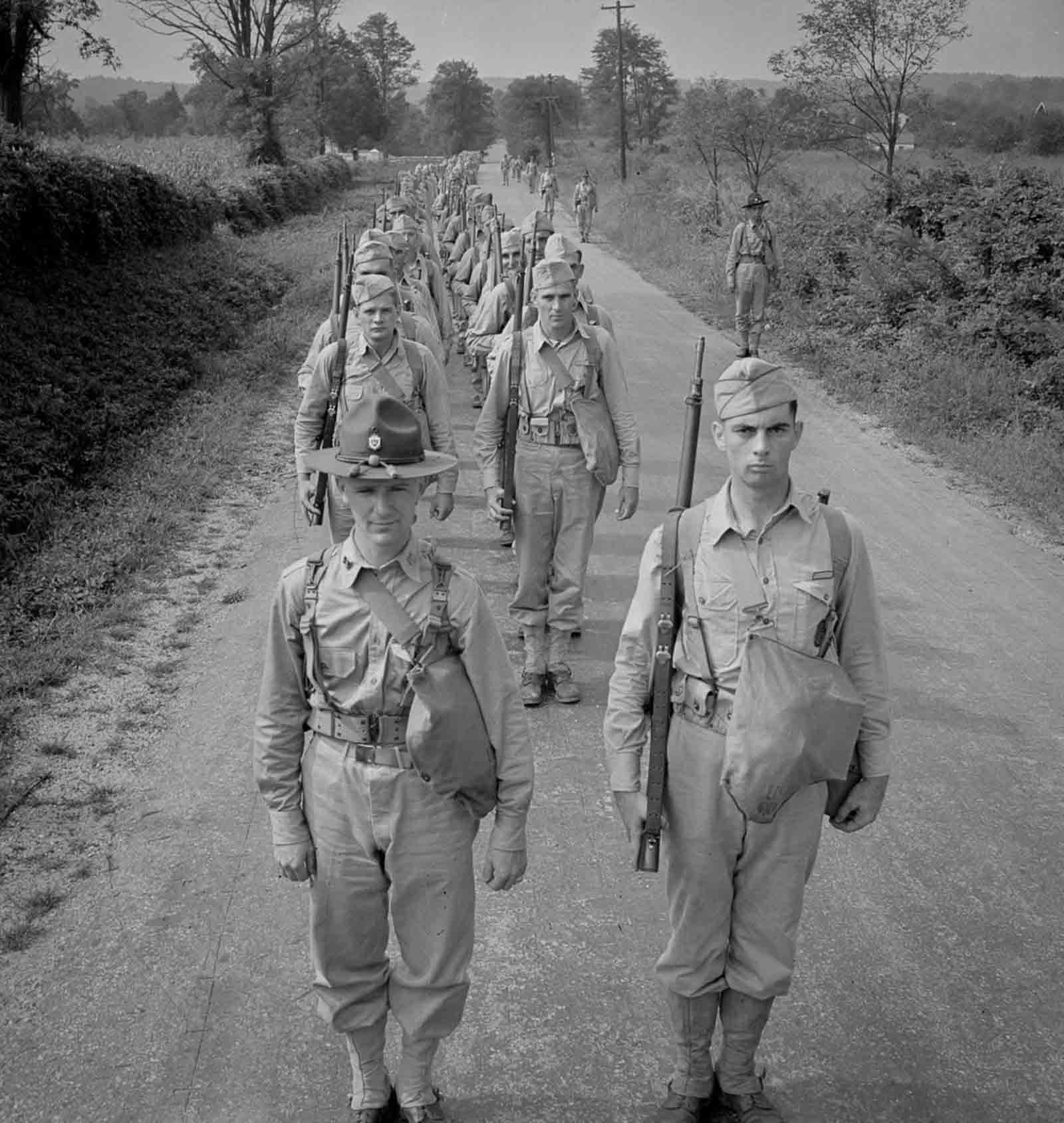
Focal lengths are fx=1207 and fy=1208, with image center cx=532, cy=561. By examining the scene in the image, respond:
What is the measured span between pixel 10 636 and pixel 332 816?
16.1ft

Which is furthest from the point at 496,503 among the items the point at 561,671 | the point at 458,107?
the point at 458,107

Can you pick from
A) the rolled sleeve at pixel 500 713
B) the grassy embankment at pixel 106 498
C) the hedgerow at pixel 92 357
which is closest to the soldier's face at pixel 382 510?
the rolled sleeve at pixel 500 713

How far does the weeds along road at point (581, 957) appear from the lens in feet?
12.6

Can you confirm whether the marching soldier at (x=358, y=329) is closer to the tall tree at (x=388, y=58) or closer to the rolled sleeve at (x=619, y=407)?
the rolled sleeve at (x=619, y=407)

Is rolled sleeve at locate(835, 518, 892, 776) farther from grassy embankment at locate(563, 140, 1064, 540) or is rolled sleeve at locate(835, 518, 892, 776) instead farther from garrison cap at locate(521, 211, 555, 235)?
garrison cap at locate(521, 211, 555, 235)

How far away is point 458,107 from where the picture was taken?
368 ft

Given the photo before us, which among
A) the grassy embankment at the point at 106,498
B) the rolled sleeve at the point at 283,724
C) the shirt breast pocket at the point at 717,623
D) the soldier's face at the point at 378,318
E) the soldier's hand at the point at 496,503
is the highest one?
the soldier's face at the point at 378,318

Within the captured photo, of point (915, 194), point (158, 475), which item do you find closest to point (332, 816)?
point (158, 475)

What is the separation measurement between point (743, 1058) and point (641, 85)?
88.9m

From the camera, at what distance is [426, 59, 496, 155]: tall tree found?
112 m

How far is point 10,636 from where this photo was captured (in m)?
7.52

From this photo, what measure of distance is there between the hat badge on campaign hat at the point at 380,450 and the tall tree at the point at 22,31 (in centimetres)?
3022

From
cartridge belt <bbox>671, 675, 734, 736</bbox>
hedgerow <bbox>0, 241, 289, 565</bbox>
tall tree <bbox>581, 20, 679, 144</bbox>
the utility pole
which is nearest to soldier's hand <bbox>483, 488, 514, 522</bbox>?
cartridge belt <bbox>671, 675, 734, 736</bbox>

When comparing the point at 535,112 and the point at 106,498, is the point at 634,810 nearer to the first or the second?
the point at 106,498
